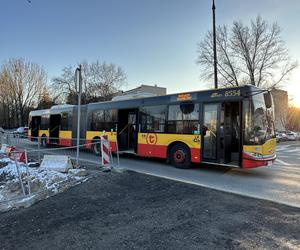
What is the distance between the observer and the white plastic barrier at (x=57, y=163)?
838 cm

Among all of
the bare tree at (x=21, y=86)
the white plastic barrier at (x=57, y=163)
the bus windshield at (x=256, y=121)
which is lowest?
the white plastic barrier at (x=57, y=163)

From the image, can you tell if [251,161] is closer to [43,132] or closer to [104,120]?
[104,120]

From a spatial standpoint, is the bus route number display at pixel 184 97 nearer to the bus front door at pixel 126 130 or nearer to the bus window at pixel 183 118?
the bus window at pixel 183 118

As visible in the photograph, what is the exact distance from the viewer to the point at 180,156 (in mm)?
10266

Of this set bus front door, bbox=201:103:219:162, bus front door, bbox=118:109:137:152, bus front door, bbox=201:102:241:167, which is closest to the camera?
bus front door, bbox=201:102:241:167

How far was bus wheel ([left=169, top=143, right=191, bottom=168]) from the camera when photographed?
1009 cm

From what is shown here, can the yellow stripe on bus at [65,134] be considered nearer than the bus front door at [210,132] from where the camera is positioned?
No

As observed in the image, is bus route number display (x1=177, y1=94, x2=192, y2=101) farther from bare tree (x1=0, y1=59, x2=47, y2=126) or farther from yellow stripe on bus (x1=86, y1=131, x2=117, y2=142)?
bare tree (x1=0, y1=59, x2=47, y2=126)

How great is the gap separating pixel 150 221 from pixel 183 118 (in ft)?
20.6

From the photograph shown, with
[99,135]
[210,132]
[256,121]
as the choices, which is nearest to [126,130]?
[99,135]

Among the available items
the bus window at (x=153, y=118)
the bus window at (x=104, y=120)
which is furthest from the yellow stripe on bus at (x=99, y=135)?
the bus window at (x=153, y=118)

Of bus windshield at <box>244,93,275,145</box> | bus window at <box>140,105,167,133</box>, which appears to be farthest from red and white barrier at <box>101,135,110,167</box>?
bus windshield at <box>244,93,275,145</box>

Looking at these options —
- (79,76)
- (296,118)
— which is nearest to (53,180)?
(79,76)

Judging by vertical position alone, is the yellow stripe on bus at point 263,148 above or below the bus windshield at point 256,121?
below
